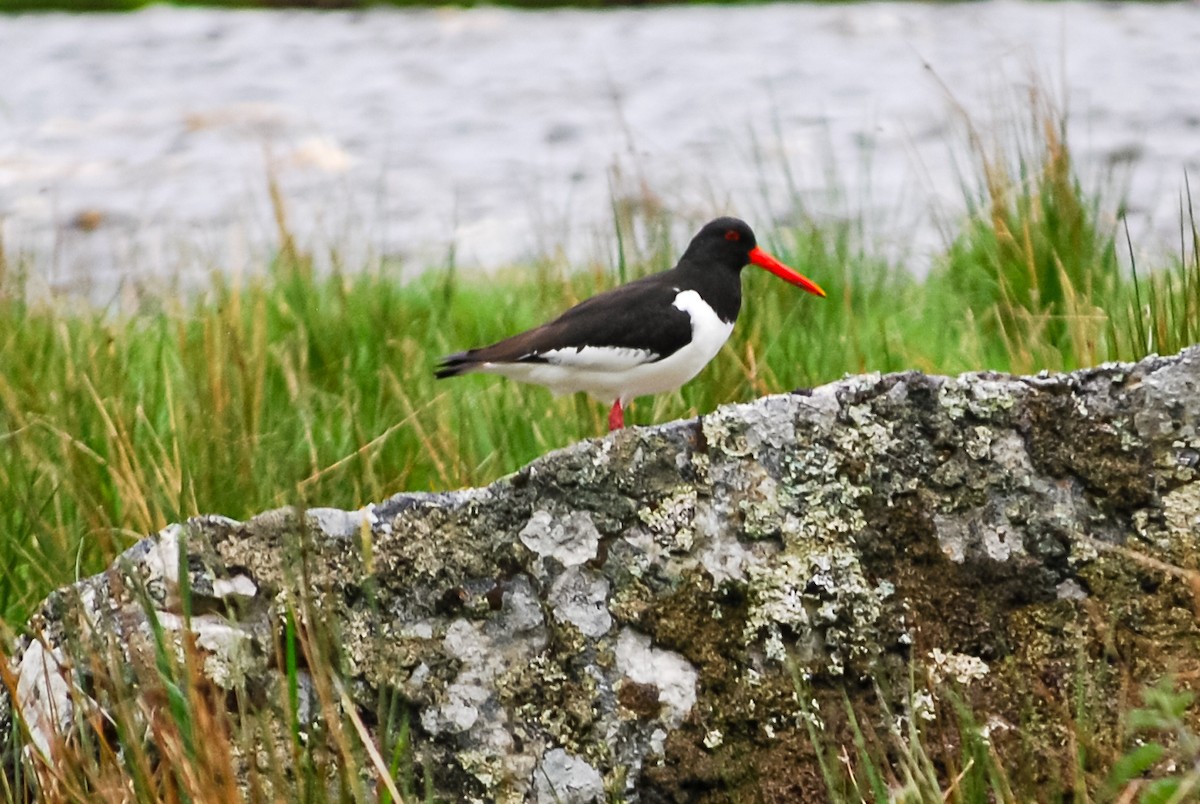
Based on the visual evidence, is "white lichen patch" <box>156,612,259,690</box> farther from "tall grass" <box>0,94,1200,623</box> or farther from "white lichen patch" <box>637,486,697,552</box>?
"white lichen patch" <box>637,486,697,552</box>

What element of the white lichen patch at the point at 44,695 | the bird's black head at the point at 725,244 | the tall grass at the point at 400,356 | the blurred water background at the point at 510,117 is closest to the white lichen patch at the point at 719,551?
the tall grass at the point at 400,356

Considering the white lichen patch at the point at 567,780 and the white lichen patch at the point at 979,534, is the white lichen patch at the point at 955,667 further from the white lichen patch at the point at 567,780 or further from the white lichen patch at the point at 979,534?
the white lichen patch at the point at 567,780

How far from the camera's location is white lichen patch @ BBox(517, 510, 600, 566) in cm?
234

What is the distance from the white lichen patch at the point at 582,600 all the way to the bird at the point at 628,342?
1483 mm

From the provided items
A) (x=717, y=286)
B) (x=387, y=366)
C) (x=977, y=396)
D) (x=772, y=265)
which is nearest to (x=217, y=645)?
(x=977, y=396)

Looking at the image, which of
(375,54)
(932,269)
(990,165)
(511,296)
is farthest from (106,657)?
(375,54)

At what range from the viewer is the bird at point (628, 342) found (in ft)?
12.5

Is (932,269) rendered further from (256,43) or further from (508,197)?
(256,43)

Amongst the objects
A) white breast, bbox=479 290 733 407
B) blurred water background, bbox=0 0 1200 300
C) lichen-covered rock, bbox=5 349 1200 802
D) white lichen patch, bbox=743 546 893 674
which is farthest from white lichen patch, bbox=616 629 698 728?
blurred water background, bbox=0 0 1200 300

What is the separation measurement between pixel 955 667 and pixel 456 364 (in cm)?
201

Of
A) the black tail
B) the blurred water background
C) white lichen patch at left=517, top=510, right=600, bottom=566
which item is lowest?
the blurred water background

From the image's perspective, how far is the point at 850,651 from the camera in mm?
2324

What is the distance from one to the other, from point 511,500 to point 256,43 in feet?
43.1

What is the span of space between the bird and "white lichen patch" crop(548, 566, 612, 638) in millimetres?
1483
